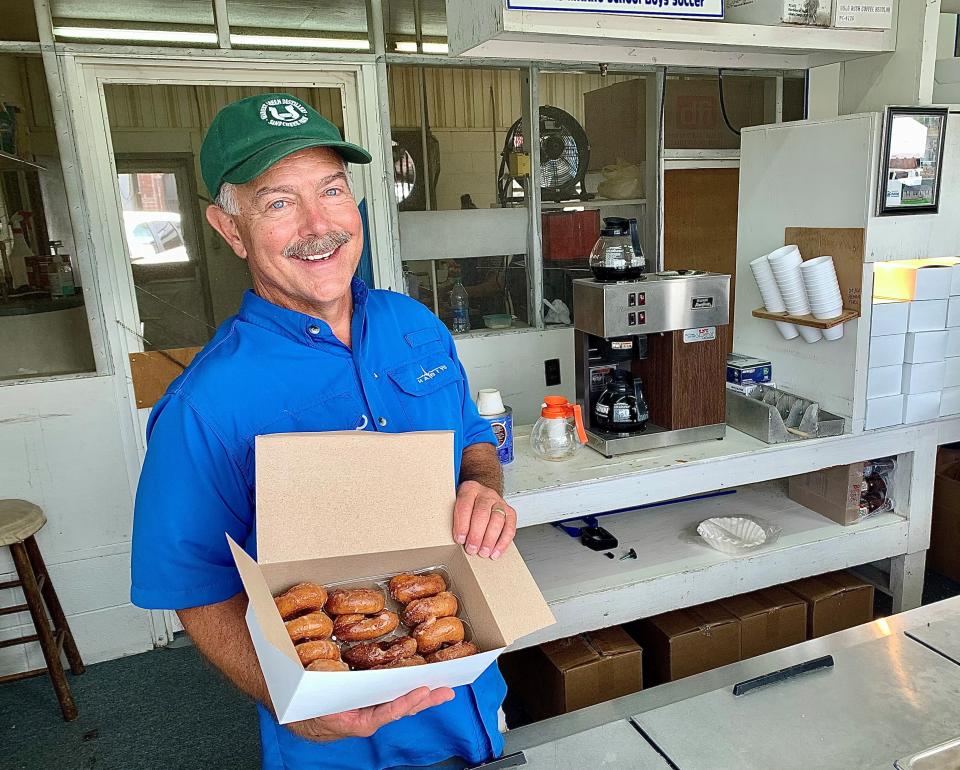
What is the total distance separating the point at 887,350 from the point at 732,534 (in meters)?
0.74

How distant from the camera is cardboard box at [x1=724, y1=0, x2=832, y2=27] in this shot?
193 centimetres

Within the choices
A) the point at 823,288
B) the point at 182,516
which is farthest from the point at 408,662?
the point at 823,288

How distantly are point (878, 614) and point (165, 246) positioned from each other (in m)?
2.97

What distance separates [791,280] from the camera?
7.72 feet

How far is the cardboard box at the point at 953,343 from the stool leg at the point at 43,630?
3.07 metres

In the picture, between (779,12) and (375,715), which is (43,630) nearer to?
(375,715)

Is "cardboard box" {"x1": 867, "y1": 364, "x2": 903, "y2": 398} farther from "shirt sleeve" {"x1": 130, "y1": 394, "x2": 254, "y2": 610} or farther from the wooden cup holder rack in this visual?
"shirt sleeve" {"x1": 130, "y1": 394, "x2": 254, "y2": 610}

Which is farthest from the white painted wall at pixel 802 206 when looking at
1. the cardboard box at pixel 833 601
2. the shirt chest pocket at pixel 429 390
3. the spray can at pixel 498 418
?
the shirt chest pocket at pixel 429 390

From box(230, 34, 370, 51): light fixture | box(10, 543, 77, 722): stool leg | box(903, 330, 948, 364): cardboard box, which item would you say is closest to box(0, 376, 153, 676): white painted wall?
box(10, 543, 77, 722): stool leg

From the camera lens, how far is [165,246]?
280 cm

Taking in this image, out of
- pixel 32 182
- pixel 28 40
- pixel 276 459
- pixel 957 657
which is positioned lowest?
pixel 957 657

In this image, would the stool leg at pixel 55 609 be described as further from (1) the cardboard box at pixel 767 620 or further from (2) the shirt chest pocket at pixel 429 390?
(1) the cardboard box at pixel 767 620

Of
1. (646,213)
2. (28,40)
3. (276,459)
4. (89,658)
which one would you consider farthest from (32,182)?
(646,213)

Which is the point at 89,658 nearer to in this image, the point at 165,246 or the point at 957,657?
the point at 165,246
